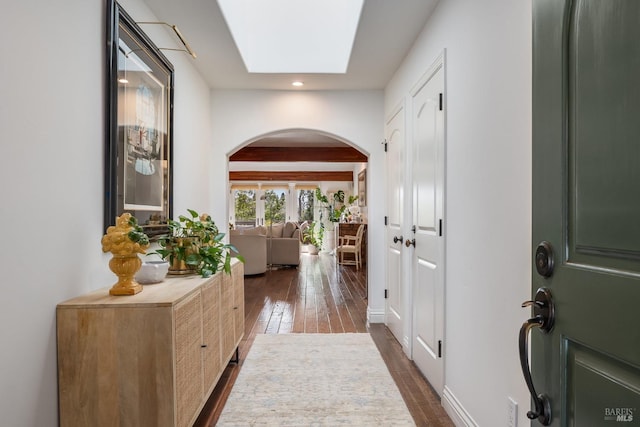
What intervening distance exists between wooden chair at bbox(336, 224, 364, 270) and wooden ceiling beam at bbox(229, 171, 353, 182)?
304 centimetres

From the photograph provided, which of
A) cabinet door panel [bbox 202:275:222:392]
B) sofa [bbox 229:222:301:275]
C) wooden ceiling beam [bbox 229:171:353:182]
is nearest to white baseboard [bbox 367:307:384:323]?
cabinet door panel [bbox 202:275:222:392]

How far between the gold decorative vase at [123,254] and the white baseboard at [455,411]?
173 cm

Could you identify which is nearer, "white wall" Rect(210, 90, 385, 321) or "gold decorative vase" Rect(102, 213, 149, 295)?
"gold decorative vase" Rect(102, 213, 149, 295)

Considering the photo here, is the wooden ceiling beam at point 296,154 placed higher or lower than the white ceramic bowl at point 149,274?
higher

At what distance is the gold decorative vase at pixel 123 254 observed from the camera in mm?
1753

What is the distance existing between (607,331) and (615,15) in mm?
569

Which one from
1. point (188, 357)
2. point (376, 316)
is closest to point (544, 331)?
point (188, 357)

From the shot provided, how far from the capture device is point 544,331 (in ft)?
2.99

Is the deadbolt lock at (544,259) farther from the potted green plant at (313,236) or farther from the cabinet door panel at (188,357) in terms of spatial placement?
the potted green plant at (313,236)

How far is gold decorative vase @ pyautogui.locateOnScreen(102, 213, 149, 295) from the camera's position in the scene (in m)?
1.75

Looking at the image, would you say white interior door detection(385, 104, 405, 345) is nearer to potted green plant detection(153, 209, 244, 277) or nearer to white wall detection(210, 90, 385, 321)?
white wall detection(210, 90, 385, 321)

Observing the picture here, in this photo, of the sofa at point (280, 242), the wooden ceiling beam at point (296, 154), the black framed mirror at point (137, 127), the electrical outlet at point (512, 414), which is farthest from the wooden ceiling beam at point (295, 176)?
the electrical outlet at point (512, 414)

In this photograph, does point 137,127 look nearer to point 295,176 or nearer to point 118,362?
point 118,362

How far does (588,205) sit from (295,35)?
3.29m
